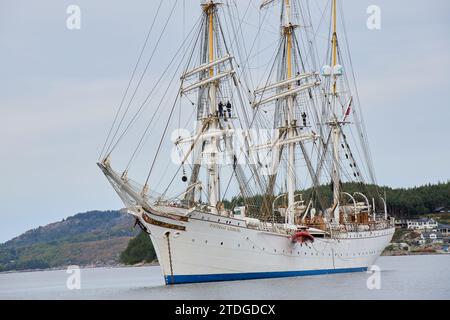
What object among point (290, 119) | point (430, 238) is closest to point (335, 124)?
point (290, 119)

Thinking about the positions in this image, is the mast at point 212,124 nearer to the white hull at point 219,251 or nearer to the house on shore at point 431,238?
the white hull at point 219,251

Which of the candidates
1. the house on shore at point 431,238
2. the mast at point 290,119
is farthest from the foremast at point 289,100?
the house on shore at point 431,238

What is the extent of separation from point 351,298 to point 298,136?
31.9m

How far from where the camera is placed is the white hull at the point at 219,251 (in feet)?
224

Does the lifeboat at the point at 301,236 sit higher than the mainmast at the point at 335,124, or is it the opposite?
the mainmast at the point at 335,124

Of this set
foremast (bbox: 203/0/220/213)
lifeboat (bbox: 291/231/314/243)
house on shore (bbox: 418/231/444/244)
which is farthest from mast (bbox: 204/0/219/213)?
house on shore (bbox: 418/231/444/244)

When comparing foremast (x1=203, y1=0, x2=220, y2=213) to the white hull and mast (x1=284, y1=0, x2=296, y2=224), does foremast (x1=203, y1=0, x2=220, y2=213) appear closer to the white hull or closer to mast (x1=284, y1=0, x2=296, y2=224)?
the white hull

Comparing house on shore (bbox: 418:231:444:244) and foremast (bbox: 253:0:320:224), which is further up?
foremast (bbox: 253:0:320:224)

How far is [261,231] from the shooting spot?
7438cm

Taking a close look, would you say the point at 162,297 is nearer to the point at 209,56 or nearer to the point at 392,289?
the point at 392,289

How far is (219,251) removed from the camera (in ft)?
229

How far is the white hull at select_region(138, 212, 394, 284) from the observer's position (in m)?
68.2

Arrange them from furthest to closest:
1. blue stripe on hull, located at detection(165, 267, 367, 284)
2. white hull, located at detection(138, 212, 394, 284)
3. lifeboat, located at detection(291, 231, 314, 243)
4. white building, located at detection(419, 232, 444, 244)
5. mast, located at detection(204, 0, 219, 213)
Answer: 1. white building, located at detection(419, 232, 444, 244)
2. lifeboat, located at detection(291, 231, 314, 243)
3. mast, located at detection(204, 0, 219, 213)
4. blue stripe on hull, located at detection(165, 267, 367, 284)
5. white hull, located at detection(138, 212, 394, 284)
